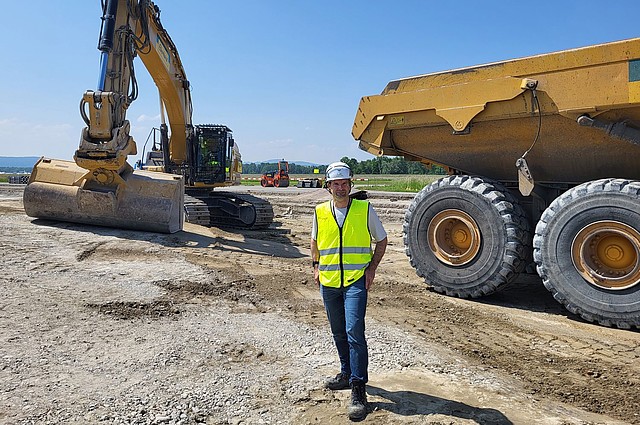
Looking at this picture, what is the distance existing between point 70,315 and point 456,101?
190 inches

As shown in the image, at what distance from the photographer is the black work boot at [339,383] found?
3682 millimetres

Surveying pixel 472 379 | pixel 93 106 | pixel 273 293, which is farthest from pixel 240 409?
pixel 93 106

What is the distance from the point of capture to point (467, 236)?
6.64 meters

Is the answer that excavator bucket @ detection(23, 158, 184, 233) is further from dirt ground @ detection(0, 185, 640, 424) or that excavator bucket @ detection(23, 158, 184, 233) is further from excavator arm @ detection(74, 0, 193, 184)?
dirt ground @ detection(0, 185, 640, 424)

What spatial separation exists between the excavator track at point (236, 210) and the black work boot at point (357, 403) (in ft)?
33.8

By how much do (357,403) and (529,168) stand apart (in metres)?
4.32

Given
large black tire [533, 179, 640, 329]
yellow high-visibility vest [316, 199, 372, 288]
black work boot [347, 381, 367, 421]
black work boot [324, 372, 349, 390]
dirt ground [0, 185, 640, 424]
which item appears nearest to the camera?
black work boot [347, 381, 367, 421]

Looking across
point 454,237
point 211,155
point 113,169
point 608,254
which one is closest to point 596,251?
point 608,254

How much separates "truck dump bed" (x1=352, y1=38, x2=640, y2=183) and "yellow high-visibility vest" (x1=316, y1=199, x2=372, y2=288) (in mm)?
3253

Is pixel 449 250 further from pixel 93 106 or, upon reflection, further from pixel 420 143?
pixel 93 106

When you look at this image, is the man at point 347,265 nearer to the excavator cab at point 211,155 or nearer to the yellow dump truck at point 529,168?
the yellow dump truck at point 529,168

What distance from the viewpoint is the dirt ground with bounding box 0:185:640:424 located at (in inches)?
134

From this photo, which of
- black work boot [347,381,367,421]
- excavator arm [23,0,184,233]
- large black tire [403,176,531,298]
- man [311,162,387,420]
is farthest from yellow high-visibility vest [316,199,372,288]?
excavator arm [23,0,184,233]

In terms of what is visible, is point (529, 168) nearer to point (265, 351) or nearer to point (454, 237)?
point (454, 237)
